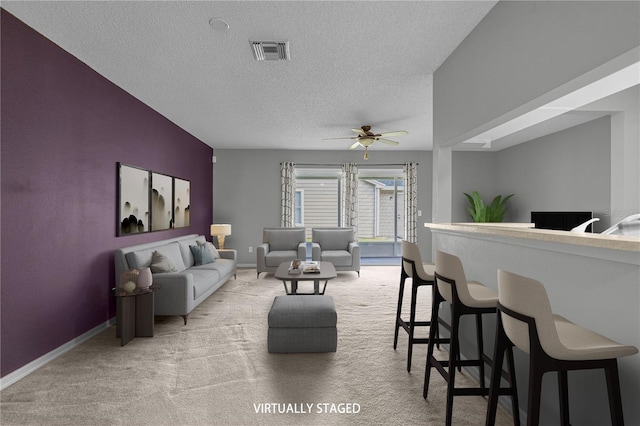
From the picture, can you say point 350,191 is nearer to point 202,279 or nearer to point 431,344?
point 202,279

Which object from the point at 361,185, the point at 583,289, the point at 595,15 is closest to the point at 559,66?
the point at 595,15

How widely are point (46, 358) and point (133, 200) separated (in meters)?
1.92

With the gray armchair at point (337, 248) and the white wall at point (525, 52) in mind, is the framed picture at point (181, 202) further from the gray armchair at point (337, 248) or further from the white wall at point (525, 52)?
the white wall at point (525, 52)

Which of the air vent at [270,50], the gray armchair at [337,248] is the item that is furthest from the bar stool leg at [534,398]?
the gray armchair at [337,248]

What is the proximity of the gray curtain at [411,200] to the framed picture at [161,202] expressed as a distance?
4.99m

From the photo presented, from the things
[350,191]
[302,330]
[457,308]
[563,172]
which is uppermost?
[563,172]

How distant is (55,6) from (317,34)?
1855 millimetres

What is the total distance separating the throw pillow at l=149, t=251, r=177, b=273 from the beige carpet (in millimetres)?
649

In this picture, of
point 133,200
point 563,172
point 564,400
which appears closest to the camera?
point 564,400

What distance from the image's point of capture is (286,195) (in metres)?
7.30

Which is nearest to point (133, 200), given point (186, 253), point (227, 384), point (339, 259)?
point (186, 253)

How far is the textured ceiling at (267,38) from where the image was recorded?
227 cm

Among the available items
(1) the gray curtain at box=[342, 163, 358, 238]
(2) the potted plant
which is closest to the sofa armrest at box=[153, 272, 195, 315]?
(1) the gray curtain at box=[342, 163, 358, 238]

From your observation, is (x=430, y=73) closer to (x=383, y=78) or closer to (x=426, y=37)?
(x=383, y=78)
